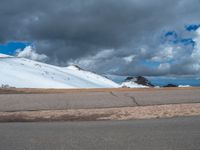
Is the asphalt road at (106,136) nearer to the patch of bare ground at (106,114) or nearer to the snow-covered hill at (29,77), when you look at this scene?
the patch of bare ground at (106,114)

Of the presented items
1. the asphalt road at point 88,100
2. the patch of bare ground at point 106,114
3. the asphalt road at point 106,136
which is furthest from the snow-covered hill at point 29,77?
the asphalt road at point 106,136

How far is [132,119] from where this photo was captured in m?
12.7

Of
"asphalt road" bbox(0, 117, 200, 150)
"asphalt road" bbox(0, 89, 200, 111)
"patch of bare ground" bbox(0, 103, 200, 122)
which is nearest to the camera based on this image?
"asphalt road" bbox(0, 117, 200, 150)

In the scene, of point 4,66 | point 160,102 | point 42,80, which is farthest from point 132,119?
point 4,66

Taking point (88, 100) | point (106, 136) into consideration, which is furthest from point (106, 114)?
point (106, 136)

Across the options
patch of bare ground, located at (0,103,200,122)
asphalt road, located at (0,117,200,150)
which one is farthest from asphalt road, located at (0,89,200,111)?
asphalt road, located at (0,117,200,150)

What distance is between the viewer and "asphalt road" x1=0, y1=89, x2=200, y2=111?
16219mm

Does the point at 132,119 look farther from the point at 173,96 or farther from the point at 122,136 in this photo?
the point at 173,96

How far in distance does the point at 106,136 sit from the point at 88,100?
338 inches

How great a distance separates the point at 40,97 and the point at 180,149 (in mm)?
11945

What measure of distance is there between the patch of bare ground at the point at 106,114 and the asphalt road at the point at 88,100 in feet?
3.82

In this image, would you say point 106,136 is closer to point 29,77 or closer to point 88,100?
point 88,100

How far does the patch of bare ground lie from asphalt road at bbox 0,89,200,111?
3.82 feet

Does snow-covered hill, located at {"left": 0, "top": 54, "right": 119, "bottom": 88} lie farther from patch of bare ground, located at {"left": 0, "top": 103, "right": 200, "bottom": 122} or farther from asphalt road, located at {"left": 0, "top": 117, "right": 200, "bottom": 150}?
asphalt road, located at {"left": 0, "top": 117, "right": 200, "bottom": 150}
